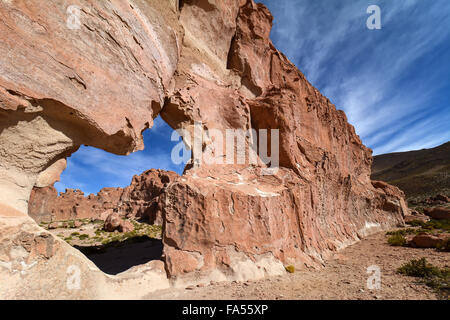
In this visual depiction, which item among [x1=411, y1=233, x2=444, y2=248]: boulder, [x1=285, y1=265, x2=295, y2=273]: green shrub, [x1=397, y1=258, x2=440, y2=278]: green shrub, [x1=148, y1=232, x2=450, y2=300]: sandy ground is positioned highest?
[x1=411, y1=233, x2=444, y2=248]: boulder

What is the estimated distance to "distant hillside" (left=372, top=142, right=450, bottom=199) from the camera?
45.8 meters

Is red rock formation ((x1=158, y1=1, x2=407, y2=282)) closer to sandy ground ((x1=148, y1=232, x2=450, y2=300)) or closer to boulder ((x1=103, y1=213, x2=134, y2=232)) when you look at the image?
sandy ground ((x1=148, y1=232, x2=450, y2=300))

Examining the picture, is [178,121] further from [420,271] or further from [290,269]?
[420,271]

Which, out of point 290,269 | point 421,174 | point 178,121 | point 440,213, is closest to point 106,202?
point 178,121

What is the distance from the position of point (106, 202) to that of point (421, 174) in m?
85.4

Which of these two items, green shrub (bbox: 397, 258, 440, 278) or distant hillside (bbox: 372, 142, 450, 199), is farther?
distant hillside (bbox: 372, 142, 450, 199)

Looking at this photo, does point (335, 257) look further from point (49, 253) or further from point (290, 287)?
point (49, 253)

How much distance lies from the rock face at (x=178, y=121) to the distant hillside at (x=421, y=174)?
1983 inches

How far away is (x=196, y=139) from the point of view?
26.1 ft

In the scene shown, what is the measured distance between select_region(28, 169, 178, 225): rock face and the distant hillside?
5548cm

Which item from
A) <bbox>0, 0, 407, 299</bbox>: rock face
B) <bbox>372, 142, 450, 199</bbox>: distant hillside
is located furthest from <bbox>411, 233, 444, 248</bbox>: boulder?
<bbox>372, 142, 450, 199</bbox>: distant hillside

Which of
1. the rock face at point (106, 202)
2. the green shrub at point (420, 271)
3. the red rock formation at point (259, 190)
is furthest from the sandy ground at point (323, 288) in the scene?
the rock face at point (106, 202)

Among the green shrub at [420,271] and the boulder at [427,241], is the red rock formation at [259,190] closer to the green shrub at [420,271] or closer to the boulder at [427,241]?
the green shrub at [420,271]

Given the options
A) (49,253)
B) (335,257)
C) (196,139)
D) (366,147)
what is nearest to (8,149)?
(49,253)
